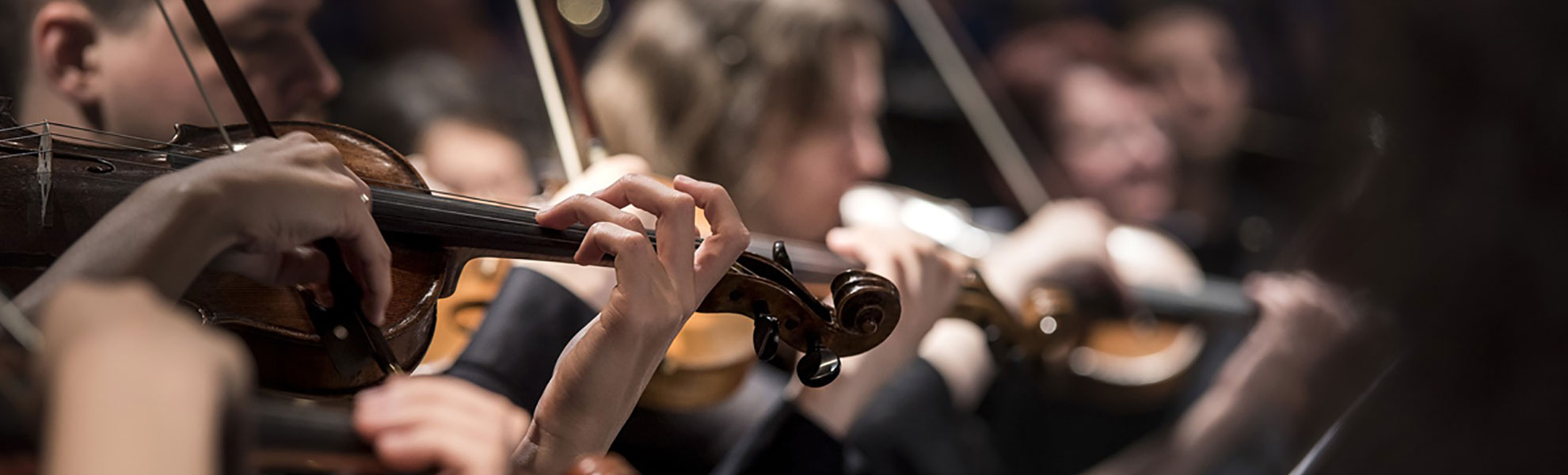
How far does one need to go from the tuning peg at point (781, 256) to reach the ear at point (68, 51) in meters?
0.31

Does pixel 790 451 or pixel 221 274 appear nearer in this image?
pixel 221 274

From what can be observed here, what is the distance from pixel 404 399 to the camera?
0.43m

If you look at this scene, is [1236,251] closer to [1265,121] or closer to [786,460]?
[1265,121]

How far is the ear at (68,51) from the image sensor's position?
0.52 m

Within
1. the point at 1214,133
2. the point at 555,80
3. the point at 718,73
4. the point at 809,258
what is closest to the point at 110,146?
the point at 809,258

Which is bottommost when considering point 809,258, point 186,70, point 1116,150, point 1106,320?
point 1106,320

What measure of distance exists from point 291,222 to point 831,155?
783mm

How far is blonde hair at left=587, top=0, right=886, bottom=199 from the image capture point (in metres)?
1.18

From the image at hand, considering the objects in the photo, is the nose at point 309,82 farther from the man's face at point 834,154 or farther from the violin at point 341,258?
the man's face at point 834,154

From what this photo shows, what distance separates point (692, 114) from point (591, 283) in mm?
496

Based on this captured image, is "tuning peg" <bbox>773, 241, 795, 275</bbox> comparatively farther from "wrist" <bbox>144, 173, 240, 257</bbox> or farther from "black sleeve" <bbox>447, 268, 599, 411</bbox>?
"wrist" <bbox>144, 173, 240, 257</bbox>

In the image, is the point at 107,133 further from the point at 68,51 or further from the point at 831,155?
the point at 831,155

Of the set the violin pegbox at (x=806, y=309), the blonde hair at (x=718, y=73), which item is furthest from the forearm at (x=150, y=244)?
the blonde hair at (x=718, y=73)

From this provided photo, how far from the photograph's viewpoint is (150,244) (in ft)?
1.36
